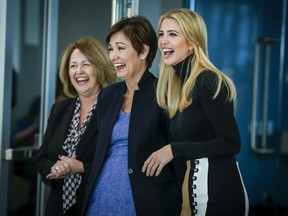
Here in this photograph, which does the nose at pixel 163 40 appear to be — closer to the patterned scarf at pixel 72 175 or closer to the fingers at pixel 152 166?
the fingers at pixel 152 166

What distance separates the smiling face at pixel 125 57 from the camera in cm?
211

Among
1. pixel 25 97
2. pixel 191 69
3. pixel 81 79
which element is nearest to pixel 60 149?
pixel 81 79

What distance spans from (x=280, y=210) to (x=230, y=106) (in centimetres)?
150

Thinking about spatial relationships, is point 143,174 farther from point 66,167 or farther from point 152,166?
point 66,167

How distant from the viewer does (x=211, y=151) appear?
1.84m

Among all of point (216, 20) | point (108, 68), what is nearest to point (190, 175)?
point (108, 68)

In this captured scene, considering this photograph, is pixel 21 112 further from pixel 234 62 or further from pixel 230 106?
pixel 230 106

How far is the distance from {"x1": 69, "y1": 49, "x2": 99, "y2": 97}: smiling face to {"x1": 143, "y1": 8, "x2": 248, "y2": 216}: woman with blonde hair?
0.54 m

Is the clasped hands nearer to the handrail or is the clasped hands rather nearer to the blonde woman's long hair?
the blonde woman's long hair

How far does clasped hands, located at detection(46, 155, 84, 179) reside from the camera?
2305mm

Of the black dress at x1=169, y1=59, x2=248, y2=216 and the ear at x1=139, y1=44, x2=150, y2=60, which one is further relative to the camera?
the ear at x1=139, y1=44, x2=150, y2=60

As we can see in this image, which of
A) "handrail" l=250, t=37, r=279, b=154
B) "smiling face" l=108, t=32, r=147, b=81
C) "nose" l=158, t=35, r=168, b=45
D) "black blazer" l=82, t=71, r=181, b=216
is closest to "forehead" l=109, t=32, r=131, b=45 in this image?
"smiling face" l=108, t=32, r=147, b=81

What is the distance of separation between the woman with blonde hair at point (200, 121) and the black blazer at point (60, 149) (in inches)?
18.4

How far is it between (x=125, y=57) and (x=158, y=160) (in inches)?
17.1
